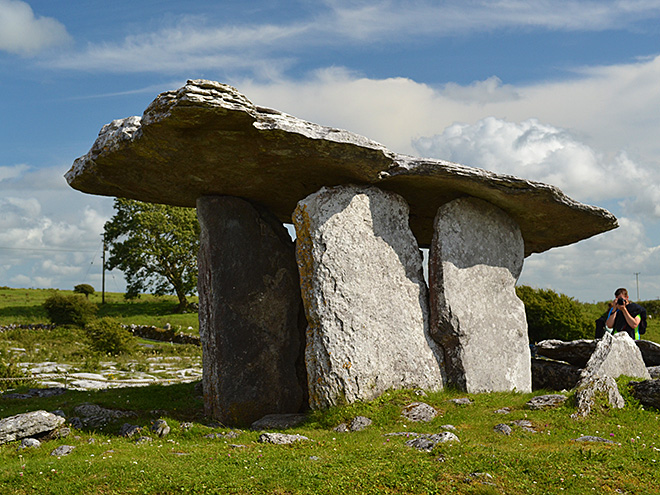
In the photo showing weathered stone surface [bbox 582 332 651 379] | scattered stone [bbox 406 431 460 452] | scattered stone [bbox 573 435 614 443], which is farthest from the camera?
weathered stone surface [bbox 582 332 651 379]

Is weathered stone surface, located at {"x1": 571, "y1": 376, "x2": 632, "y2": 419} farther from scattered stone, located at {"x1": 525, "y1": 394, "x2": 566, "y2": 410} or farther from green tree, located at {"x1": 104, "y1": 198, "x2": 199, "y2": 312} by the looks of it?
green tree, located at {"x1": 104, "y1": 198, "x2": 199, "y2": 312}

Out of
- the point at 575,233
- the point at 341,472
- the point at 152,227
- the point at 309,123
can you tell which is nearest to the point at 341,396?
the point at 341,472

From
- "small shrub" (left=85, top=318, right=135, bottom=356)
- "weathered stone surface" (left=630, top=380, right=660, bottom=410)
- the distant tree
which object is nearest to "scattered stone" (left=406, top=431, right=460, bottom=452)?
"weathered stone surface" (left=630, top=380, right=660, bottom=410)

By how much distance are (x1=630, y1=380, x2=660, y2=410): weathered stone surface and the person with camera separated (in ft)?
12.5

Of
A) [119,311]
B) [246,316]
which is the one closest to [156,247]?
[119,311]

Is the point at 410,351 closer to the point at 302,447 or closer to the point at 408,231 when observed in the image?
the point at 408,231

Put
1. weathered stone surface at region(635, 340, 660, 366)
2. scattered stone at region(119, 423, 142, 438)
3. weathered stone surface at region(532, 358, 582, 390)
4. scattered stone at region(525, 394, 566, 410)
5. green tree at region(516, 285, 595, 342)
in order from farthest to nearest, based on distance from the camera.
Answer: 1. green tree at region(516, 285, 595, 342)
2. weathered stone surface at region(635, 340, 660, 366)
3. weathered stone surface at region(532, 358, 582, 390)
4. scattered stone at region(119, 423, 142, 438)
5. scattered stone at region(525, 394, 566, 410)

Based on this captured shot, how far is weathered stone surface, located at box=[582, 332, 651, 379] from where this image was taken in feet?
40.5

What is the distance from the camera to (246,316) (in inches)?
502

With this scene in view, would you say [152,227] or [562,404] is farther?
[152,227]

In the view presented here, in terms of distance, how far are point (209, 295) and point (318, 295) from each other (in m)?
2.64

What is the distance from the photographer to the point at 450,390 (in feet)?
39.1

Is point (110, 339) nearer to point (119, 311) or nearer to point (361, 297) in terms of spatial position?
point (361, 297)

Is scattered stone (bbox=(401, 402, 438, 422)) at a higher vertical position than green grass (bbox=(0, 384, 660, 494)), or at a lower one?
higher
